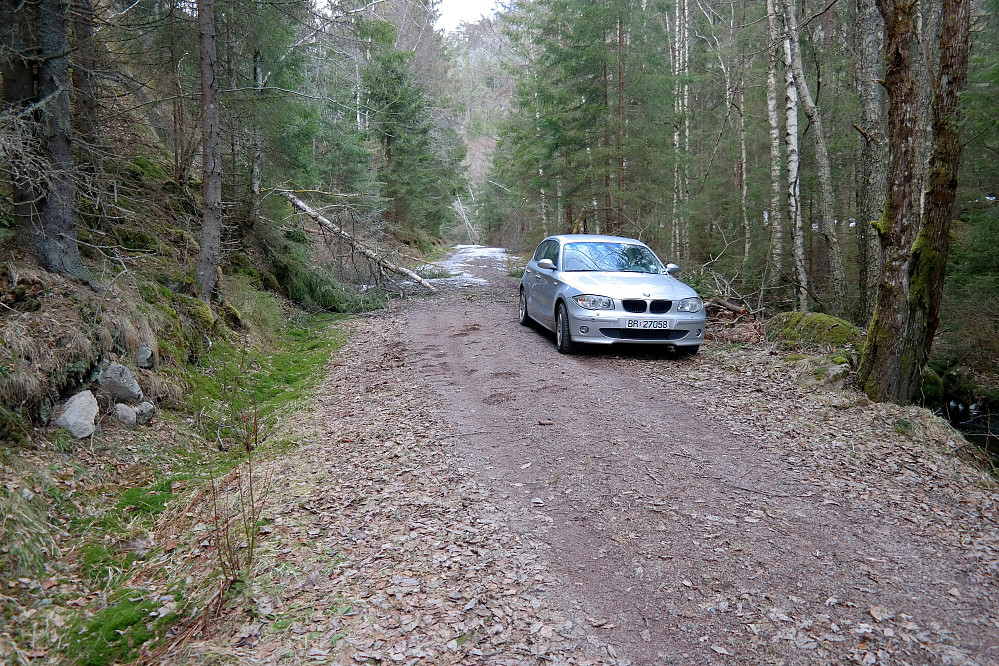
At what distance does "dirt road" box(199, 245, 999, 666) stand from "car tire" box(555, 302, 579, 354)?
4.97ft

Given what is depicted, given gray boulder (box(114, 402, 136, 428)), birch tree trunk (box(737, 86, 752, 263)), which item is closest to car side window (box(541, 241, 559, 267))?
gray boulder (box(114, 402, 136, 428))

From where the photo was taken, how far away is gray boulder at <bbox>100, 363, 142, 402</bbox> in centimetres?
632

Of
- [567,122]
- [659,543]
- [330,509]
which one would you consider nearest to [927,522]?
[659,543]

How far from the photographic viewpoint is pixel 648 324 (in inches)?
352

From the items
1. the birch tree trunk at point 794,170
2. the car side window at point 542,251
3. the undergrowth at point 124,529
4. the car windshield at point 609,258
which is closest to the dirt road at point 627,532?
the undergrowth at point 124,529

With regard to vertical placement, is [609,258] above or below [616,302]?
above

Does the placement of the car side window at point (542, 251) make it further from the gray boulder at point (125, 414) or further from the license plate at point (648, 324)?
the gray boulder at point (125, 414)

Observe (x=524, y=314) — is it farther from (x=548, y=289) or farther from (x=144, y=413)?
(x=144, y=413)

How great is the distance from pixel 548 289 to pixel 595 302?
1558 millimetres

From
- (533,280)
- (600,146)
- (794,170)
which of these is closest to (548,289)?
(533,280)

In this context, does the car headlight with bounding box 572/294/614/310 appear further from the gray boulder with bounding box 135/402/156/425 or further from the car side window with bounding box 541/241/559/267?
the gray boulder with bounding box 135/402/156/425

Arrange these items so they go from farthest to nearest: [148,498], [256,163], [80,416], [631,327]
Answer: [256,163], [631,327], [80,416], [148,498]

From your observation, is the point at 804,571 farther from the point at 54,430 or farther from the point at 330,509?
the point at 54,430

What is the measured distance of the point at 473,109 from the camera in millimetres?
65438
